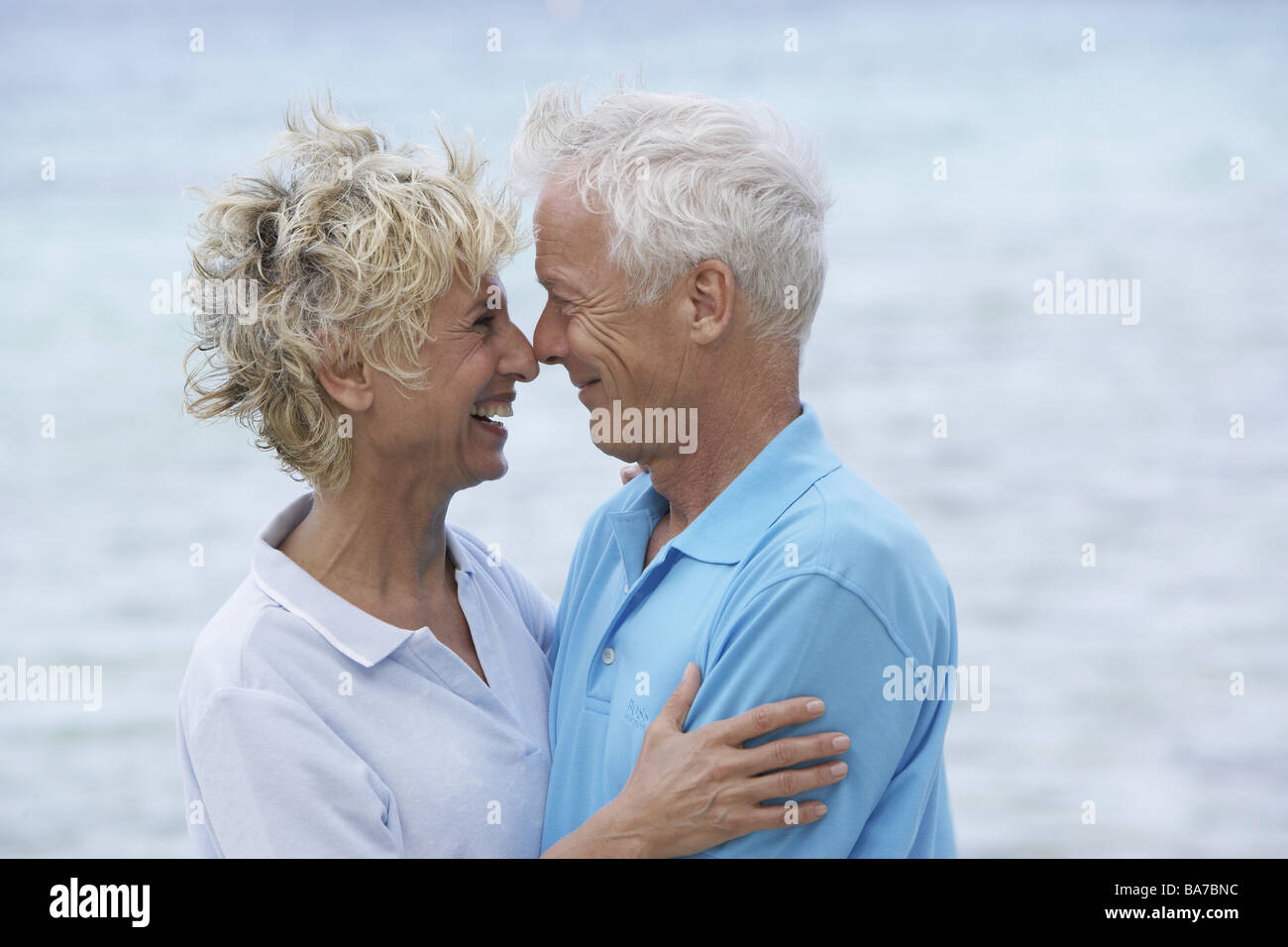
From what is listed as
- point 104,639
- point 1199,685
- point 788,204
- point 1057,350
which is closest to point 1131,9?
point 1057,350

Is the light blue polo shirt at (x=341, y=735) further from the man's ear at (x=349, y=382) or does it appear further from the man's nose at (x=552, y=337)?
the man's nose at (x=552, y=337)

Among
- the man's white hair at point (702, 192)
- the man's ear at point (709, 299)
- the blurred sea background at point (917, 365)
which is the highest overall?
the man's white hair at point (702, 192)

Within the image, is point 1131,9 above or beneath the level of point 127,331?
above

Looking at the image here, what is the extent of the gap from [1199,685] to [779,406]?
6.20 m

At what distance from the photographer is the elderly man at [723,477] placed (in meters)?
1.96

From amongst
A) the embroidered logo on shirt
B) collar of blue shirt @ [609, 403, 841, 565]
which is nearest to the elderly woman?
the embroidered logo on shirt

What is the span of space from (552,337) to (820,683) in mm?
747

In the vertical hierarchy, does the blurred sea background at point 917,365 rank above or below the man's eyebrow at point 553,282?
below

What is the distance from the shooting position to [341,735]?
209 cm

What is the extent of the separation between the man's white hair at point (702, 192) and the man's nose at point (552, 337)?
6.4 inches

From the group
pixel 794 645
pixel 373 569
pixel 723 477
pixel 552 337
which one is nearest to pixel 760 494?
pixel 723 477

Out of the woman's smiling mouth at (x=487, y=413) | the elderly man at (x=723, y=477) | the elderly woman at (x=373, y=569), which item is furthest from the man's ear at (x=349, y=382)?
the elderly man at (x=723, y=477)

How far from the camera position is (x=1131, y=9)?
15125 mm
